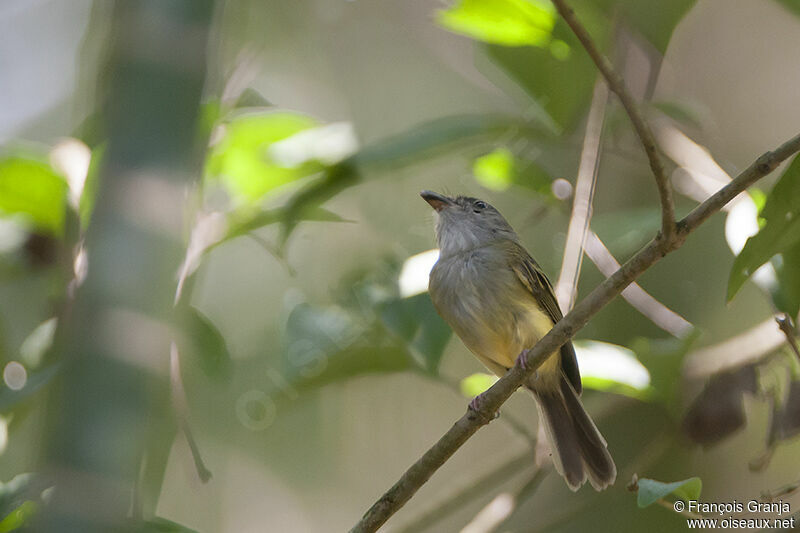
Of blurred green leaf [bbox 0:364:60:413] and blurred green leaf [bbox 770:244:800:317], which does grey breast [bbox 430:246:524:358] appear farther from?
blurred green leaf [bbox 0:364:60:413]

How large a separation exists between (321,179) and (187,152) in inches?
85.1

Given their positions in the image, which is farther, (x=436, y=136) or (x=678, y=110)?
(x=678, y=110)

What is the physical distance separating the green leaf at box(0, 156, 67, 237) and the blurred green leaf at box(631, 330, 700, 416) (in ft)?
7.11

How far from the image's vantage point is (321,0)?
580 cm

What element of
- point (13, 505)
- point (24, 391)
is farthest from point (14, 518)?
point (24, 391)

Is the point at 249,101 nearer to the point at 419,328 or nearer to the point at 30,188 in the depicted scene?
the point at 30,188

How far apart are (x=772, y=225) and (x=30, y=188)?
98.4 inches

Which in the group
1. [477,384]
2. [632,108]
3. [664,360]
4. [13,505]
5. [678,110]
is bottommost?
[13,505]

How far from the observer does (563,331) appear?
2.29 m

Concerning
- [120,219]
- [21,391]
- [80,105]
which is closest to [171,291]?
[120,219]

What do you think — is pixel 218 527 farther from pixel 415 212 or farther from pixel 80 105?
pixel 80 105

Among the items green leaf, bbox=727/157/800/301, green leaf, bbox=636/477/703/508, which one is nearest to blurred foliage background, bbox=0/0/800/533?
green leaf, bbox=727/157/800/301

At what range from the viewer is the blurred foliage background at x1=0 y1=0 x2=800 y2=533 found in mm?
1327

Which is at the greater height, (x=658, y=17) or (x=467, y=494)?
(x=658, y=17)
